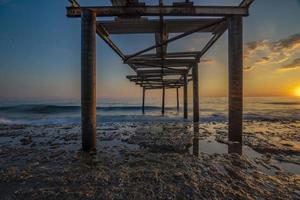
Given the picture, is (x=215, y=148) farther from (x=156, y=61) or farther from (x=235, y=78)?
(x=156, y=61)

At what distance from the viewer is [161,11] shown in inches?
187

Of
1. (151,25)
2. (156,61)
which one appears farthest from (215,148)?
(156,61)

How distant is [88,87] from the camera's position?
4246mm

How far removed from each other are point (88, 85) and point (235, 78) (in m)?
3.69

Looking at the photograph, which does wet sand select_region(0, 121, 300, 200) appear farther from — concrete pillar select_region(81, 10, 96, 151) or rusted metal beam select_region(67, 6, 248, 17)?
rusted metal beam select_region(67, 6, 248, 17)

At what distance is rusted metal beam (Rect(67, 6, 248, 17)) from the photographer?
185 inches

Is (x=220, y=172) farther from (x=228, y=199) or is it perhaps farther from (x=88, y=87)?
A: (x=88, y=87)

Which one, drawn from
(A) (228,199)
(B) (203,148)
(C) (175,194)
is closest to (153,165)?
(C) (175,194)

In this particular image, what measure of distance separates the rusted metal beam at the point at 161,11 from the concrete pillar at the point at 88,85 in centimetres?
68

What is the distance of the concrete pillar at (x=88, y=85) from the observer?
424 centimetres

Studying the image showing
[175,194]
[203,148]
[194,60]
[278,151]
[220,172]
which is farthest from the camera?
[194,60]

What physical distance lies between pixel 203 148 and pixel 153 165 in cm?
185

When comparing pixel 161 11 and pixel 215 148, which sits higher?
pixel 161 11

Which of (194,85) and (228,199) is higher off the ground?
(194,85)
